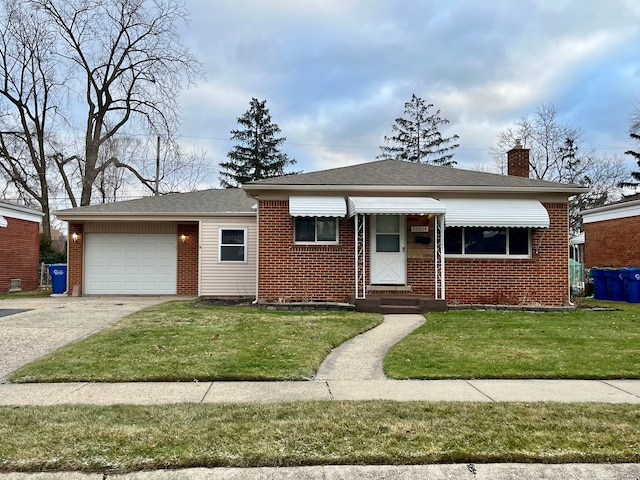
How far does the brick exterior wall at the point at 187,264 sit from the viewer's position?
16.4 m

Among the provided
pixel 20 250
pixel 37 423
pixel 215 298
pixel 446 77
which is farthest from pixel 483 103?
pixel 37 423

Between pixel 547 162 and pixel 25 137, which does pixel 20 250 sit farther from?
pixel 547 162

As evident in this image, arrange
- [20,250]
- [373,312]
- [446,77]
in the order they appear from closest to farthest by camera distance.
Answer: [373,312], [20,250], [446,77]

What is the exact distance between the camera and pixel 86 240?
1628 cm

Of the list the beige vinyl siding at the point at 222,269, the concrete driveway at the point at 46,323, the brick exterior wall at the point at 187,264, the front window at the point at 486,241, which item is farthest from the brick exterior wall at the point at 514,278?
the brick exterior wall at the point at 187,264

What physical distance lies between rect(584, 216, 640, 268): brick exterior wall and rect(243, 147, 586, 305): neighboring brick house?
686cm

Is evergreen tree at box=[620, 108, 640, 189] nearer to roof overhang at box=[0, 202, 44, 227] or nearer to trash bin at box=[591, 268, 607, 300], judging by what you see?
trash bin at box=[591, 268, 607, 300]

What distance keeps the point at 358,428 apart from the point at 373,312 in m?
7.59

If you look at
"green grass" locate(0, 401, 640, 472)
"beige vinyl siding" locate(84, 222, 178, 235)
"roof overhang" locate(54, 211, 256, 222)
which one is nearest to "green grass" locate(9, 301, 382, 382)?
"green grass" locate(0, 401, 640, 472)

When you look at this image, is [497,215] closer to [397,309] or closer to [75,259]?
[397,309]

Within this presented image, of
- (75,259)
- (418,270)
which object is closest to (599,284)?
(418,270)

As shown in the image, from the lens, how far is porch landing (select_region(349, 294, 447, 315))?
38.1ft

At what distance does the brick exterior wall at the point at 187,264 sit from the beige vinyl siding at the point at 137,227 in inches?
15.2

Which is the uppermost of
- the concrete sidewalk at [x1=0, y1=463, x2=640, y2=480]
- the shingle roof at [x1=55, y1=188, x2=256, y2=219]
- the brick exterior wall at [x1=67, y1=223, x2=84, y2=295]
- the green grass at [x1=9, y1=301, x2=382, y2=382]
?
the shingle roof at [x1=55, y1=188, x2=256, y2=219]
